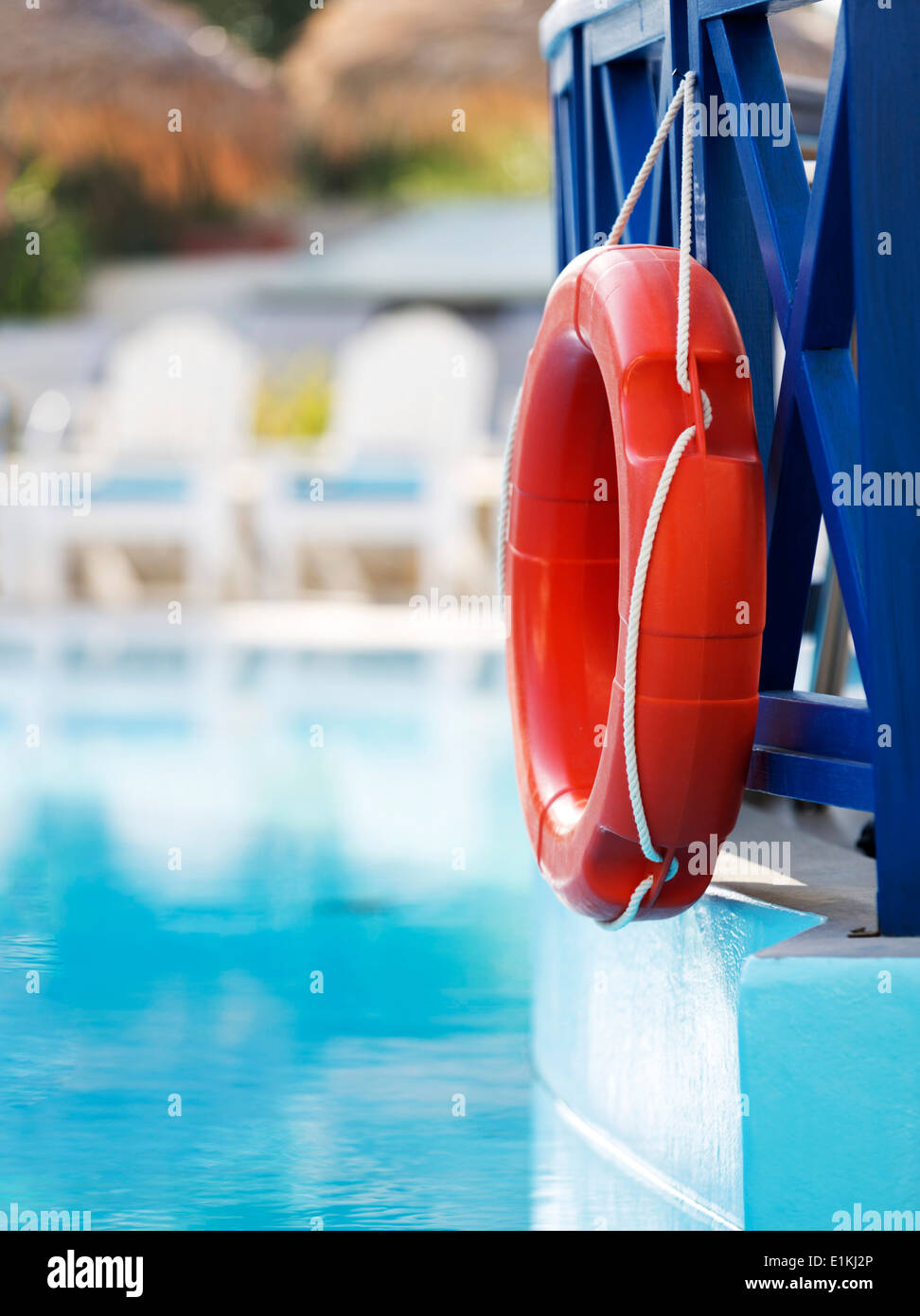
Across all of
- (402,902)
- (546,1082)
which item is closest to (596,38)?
(546,1082)

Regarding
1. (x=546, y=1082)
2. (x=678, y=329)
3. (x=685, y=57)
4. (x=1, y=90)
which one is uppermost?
(x=1, y=90)

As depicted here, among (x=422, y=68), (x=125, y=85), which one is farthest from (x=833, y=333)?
(x=125, y=85)

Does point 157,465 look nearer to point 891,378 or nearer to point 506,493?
point 506,493

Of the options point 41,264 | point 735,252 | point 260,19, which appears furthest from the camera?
point 260,19

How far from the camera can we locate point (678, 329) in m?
1.87

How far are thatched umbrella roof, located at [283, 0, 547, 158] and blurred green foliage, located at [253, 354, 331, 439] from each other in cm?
150

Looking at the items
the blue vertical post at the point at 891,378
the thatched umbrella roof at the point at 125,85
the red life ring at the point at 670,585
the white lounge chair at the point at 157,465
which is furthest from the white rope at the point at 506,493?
the thatched umbrella roof at the point at 125,85

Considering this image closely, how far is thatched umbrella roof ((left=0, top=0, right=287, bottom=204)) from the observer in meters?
9.26

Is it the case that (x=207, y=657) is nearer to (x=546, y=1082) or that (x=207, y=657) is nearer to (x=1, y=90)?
(x=1, y=90)

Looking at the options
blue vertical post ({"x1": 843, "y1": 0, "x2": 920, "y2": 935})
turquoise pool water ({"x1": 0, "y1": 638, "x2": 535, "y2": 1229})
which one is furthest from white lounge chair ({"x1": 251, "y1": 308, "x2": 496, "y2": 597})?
blue vertical post ({"x1": 843, "y1": 0, "x2": 920, "y2": 935})

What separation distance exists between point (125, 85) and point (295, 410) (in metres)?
1.90

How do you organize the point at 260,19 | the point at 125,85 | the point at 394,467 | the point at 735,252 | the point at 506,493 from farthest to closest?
the point at 260,19, the point at 125,85, the point at 394,467, the point at 506,493, the point at 735,252

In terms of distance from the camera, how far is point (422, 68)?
9430 mm
